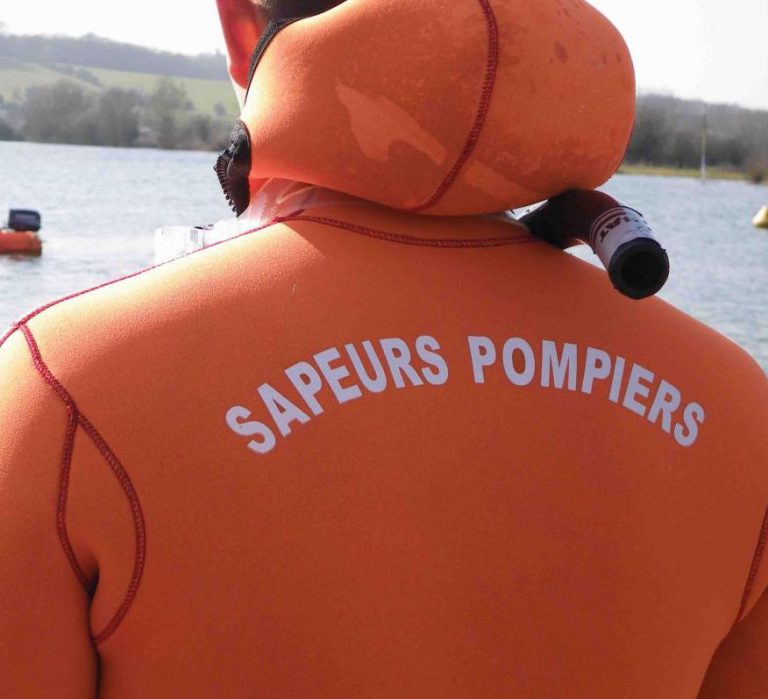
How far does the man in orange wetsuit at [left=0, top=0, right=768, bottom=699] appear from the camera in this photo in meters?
0.79

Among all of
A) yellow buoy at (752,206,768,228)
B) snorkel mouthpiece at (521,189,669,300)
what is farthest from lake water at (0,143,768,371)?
snorkel mouthpiece at (521,189,669,300)

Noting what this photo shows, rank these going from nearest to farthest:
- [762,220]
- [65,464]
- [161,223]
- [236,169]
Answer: [65,464] < [236,169] < [161,223] < [762,220]

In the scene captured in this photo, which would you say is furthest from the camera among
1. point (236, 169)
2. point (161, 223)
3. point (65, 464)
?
point (161, 223)

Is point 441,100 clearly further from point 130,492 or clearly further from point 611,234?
point 130,492

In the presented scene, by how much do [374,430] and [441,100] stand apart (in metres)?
0.22

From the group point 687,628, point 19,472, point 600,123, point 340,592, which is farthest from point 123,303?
point 687,628

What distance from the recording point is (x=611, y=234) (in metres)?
0.83

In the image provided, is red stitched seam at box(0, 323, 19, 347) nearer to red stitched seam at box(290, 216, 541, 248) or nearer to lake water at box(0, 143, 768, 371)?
red stitched seam at box(290, 216, 541, 248)

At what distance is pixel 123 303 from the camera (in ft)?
2.70

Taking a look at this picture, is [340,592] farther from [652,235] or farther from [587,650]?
[652,235]

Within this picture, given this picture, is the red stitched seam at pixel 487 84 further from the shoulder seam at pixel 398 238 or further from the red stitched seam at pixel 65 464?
the red stitched seam at pixel 65 464

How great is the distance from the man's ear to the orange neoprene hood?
0.10 meters

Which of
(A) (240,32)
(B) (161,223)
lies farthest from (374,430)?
(B) (161,223)

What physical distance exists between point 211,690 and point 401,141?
15.1 inches
